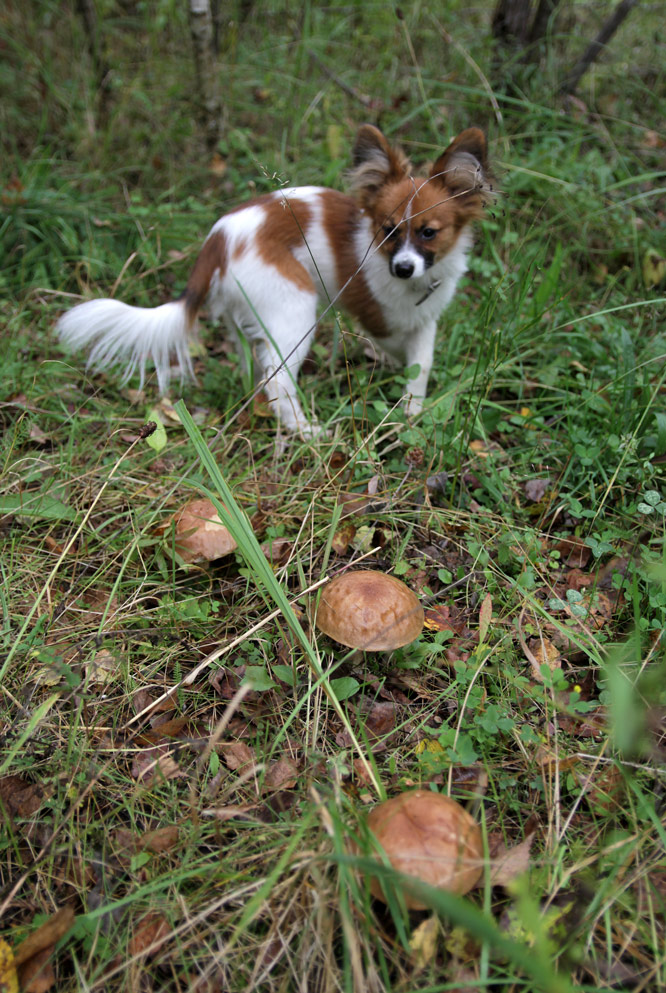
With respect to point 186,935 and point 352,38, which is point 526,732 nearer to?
point 186,935

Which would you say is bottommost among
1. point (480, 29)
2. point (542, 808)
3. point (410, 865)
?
point (542, 808)

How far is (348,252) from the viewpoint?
3.32 meters

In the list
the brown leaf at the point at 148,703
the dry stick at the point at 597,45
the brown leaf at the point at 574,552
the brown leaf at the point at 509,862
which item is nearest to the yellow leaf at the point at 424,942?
the brown leaf at the point at 509,862

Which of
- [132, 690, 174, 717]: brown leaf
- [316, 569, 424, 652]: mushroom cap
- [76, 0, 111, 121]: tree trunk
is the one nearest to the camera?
[316, 569, 424, 652]: mushroom cap

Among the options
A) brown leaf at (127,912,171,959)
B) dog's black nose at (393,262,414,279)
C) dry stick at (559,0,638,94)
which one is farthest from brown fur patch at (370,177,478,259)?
brown leaf at (127,912,171,959)

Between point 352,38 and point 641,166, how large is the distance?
2441 millimetres

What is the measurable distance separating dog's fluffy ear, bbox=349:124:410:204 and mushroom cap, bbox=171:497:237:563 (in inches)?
72.1

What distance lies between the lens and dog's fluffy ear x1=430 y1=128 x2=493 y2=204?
2789 millimetres

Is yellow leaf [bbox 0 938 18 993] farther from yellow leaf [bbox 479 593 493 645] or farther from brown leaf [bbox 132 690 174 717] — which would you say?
yellow leaf [bbox 479 593 493 645]

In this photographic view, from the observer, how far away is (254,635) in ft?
7.00

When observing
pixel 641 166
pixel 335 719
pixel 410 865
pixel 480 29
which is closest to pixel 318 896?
pixel 410 865

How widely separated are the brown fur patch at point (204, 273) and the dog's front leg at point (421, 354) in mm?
1004

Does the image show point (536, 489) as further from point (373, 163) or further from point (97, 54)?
point (97, 54)

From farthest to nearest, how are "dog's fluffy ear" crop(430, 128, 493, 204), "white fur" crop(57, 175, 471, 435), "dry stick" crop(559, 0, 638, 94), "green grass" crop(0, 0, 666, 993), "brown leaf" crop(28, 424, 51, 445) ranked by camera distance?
"dry stick" crop(559, 0, 638, 94) → "white fur" crop(57, 175, 471, 435) → "brown leaf" crop(28, 424, 51, 445) → "dog's fluffy ear" crop(430, 128, 493, 204) → "green grass" crop(0, 0, 666, 993)
